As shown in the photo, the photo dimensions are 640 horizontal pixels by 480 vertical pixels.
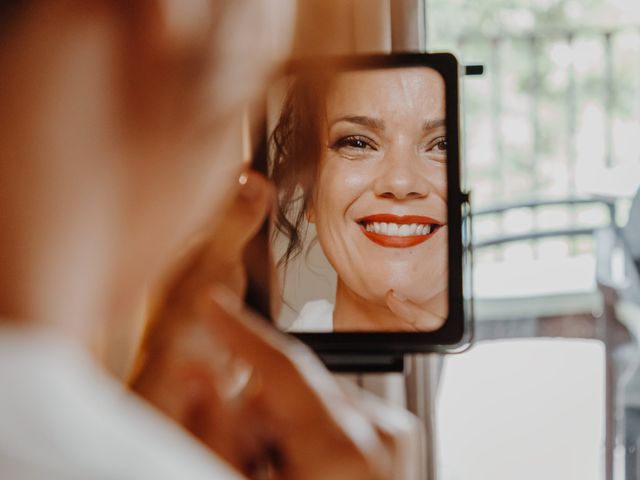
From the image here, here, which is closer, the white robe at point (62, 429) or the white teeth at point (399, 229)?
the white robe at point (62, 429)

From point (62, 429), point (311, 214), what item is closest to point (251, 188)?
point (311, 214)

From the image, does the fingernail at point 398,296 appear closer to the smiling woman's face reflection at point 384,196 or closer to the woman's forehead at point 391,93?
the smiling woman's face reflection at point 384,196

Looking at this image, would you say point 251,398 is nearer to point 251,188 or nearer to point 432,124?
point 251,188

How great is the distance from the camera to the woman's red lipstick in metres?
0.73

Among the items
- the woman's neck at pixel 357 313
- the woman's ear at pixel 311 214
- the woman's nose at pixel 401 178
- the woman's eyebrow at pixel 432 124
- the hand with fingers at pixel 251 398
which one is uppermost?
the woman's eyebrow at pixel 432 124

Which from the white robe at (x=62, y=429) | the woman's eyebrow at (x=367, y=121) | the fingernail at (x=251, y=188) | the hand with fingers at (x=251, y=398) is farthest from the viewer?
the woman's eyebrow at (x=367, y=121)

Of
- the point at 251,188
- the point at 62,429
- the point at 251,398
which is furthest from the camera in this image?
the point at 251,188

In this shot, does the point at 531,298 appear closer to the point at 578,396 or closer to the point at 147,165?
the point at 578,396

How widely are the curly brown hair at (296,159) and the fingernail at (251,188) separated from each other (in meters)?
0.03

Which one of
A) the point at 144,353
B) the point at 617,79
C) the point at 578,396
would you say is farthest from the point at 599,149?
the point at 144,353

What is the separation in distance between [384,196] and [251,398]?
0.27 metres

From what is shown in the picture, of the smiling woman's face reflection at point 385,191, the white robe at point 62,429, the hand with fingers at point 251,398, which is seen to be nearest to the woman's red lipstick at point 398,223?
the smiling woman's face reflection at point 385,191

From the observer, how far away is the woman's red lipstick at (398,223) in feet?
2.39

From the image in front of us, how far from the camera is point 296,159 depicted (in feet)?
2.40
